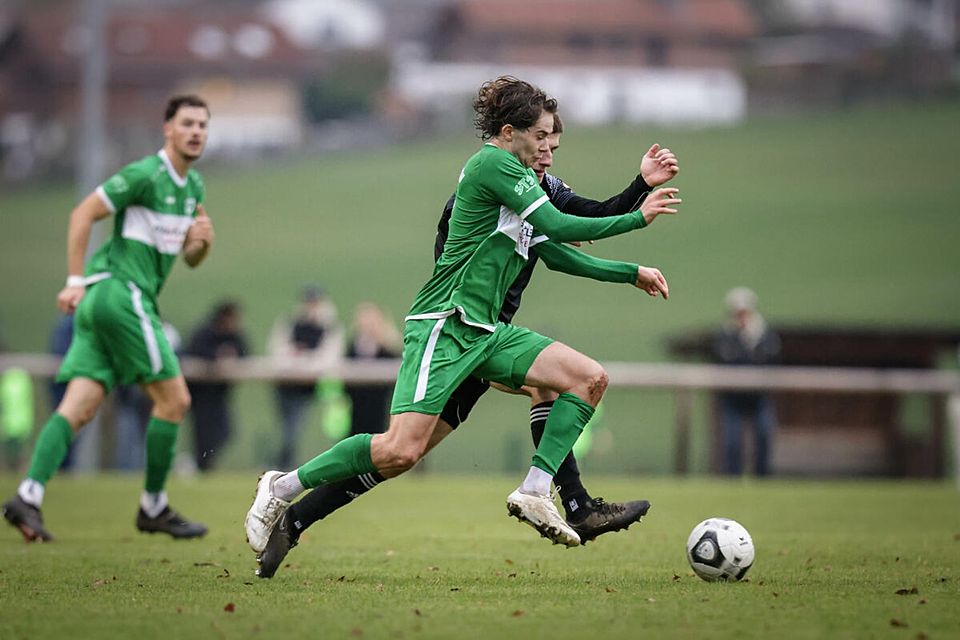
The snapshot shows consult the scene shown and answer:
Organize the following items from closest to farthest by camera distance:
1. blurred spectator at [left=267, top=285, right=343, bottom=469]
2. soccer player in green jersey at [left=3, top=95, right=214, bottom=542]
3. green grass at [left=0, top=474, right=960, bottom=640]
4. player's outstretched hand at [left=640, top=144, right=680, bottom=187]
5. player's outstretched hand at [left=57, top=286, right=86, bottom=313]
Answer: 1. green grass at [left=0, top=474, right=960, bottom=640]
2. player's outstretched hand at [left=640, top=144, right=680, bottom=187]
3. player's outstretched hand at [left=57, top=286, right=86, bottom=313]
4. soccer player in green jersey at [left=3, top=95, right=214, bottom=542]
5. blurred spectator at [left=267, top=285, right=343, bottom=469]

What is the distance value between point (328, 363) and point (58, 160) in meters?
20.6

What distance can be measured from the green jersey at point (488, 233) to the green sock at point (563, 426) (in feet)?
1.67

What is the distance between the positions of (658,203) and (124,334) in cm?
381

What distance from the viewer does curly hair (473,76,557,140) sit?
292 inches

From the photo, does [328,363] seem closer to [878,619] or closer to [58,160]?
[878,619]

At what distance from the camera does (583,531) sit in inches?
297

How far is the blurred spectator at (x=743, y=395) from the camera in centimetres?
1811

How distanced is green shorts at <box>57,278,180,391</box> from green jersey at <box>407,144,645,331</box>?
266cm

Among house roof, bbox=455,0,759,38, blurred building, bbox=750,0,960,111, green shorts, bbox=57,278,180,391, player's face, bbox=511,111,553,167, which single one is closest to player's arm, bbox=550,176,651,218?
player's face, bbox=511,111,553,167

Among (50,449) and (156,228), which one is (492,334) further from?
(50,449)

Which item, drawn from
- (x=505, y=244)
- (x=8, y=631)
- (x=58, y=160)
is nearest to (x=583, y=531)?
(x=505, y=244)

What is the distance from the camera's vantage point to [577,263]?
774cm

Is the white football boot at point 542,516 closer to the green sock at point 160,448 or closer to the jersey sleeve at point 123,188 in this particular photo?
the green sock at point 160,448

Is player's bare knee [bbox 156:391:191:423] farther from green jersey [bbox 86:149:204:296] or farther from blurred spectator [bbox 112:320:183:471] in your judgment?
blurred spectator [bbox 112:320:183:471]
